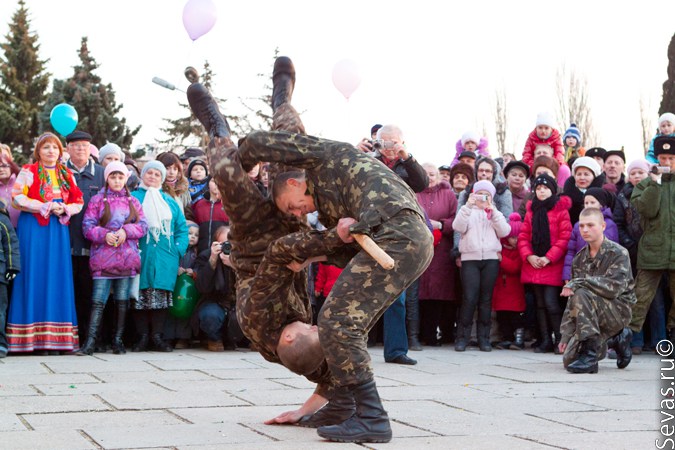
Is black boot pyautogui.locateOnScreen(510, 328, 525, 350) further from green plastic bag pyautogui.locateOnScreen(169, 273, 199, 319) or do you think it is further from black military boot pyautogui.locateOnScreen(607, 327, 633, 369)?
green plastic bag pyautogui.locateOnScreen(169, 273, 199, 319)

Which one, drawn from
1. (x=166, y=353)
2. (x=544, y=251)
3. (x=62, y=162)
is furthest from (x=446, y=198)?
(x=62, y=162)

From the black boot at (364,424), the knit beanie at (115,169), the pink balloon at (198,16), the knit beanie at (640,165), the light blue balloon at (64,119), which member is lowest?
the black boot at (364,424)

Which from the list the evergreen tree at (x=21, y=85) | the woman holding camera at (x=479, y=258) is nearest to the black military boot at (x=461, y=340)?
the woman holding camera at (x=479, y=258)

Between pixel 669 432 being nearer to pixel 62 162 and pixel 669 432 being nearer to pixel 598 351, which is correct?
pixel 598 351

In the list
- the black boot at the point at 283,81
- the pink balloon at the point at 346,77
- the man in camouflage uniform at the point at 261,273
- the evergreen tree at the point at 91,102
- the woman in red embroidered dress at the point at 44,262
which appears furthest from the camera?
the evergreen tree at the point at 91,102

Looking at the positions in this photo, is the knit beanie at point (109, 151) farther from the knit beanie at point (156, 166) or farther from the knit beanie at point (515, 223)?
the knit beanie at point (515, 223)

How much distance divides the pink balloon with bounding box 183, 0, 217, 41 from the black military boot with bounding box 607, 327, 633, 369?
5581 millimetres

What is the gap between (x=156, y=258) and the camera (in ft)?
31.7

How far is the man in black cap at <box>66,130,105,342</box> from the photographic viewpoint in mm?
9414

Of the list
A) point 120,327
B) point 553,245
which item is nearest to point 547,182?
point 553,245

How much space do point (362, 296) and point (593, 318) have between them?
4.07m

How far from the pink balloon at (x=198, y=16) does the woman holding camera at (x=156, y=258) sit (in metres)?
1.64

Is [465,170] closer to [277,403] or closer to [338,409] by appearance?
[277,403]

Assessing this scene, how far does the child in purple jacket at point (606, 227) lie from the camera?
32.1ft
